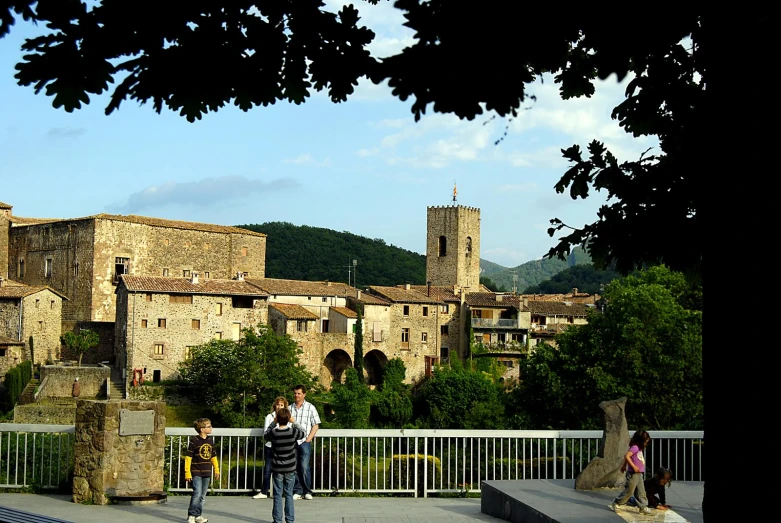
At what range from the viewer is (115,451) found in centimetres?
1005

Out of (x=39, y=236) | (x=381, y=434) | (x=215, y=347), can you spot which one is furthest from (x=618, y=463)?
(x=39, y=236)

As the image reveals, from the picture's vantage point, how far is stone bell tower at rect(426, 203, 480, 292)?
8562 cm

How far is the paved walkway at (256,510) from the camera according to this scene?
30.5 ft

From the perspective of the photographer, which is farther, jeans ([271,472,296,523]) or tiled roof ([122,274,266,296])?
tiled roof ([122,274,266,296])

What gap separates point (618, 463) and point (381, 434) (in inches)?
110

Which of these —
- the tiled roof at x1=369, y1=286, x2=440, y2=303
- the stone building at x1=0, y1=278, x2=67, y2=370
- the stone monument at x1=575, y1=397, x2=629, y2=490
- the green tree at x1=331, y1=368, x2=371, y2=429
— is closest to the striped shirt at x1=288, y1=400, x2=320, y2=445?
the stone monument at x1=575, y1=397, x2=629, y2=490

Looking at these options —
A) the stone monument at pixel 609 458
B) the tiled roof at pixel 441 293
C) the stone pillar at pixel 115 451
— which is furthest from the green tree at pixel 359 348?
the stone monument at pixel 609 458

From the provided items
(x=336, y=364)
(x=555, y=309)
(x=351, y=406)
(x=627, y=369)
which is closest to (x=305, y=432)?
(x=627, y=369)

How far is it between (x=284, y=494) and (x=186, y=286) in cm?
4706

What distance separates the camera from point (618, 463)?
388 inches

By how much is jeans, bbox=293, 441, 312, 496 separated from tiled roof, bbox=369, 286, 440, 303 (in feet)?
173

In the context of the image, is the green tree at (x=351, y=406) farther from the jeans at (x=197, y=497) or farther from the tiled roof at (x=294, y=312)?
the jeans at (x=197, y=497)

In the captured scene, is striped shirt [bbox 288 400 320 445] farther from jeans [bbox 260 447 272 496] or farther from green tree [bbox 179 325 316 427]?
green tree [bbox 179 325 316 427]

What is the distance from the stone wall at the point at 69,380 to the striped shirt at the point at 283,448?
1553 inches
